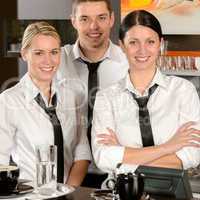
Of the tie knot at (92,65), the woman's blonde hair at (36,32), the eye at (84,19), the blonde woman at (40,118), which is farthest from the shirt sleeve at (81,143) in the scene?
the eye at (84,19)

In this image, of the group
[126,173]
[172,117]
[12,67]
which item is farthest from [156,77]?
[12,67]

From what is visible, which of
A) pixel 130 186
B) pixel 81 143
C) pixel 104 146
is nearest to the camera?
pixel 130 186

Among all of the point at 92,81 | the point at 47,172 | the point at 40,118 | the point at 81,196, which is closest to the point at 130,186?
the point at 81,196

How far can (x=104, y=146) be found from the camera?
2.32m

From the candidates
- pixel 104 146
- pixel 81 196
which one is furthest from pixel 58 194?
pixel 104 146

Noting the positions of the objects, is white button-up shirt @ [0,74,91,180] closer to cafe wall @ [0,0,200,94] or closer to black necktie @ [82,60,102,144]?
black necktie @ [82,60,102,144]

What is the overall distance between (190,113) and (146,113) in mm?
207

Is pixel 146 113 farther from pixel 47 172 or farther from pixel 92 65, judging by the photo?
pixel 47 172

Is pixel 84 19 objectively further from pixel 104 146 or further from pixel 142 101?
pixel 104 146

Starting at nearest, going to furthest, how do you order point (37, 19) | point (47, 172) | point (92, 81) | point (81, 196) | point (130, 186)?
point (130, 186) → point (81, 196) → point (47, 172) → point (92, 81) → point (37, 19)

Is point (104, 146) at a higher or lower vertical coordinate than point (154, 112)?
lower

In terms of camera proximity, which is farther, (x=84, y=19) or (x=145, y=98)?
(x=84, y=19)

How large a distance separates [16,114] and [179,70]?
3.80 ft

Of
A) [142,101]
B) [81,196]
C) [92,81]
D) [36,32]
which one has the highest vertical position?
[36,32]
